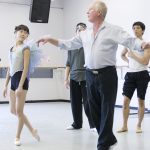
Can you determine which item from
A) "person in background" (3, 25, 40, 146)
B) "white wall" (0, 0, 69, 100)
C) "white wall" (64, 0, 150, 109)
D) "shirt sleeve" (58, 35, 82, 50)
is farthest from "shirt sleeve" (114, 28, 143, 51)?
"white wall" (0, 0, 69, 100)

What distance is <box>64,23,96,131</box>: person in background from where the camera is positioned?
195 inches

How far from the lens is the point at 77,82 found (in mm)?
5059

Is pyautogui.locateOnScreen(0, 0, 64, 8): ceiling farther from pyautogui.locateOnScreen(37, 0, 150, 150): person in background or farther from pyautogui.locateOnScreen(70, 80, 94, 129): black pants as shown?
pyautogui.locateOnScreen(37, 0, 150, 150): person in background

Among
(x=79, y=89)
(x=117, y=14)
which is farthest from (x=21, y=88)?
(x=117, y=14)

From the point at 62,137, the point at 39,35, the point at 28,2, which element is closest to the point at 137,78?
the point at 62,137

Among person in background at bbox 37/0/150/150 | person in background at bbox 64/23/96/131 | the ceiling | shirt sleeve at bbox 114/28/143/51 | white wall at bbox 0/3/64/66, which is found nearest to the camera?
shirt sleeve at bbox 114/28/143/51

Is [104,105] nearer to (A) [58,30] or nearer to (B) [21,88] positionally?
(B) [21,88]

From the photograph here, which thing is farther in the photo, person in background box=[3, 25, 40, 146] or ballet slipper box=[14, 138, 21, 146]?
ballet slipper box=[14, 138, 21, 146]

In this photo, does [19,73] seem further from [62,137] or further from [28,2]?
[28,2]

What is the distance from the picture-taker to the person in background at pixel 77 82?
4965 millimetres

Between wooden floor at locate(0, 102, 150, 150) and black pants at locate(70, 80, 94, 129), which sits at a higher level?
black pants at locate(70, 80, 94, 129)

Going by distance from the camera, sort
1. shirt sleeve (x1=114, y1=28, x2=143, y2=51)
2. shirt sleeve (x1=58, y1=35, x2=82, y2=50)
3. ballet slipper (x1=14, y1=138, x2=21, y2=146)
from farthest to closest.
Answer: ballet slipper (x1=14, y1=138, x2=21, y2=146) < shirt sleeve (x1=58, y1=35, x2=82, y2=50) < shirt sleeve (x1=114, y1=28, x2=143, y2=51)

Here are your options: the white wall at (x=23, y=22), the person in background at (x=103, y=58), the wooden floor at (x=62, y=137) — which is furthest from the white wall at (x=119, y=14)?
the person in background at (x=103, y=58)

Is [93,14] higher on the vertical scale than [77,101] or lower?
higher
